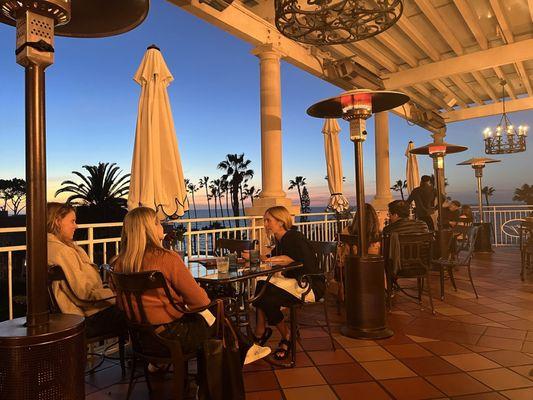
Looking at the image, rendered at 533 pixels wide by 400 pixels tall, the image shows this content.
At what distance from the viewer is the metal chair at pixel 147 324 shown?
6.35ft

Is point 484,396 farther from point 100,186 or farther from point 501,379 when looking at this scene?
point 100,186

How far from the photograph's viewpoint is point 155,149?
3.54 meters

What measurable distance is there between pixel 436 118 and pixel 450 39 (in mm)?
4307

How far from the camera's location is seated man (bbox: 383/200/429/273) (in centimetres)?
414

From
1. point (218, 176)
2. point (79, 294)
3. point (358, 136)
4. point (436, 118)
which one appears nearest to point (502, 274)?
point (358, 136)

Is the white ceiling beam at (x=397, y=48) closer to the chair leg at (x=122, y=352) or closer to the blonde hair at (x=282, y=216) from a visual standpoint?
the blonde hair at (x=282, y=216)

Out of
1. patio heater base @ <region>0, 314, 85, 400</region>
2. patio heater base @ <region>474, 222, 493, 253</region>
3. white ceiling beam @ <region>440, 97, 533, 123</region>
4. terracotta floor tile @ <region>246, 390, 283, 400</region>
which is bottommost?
terracotta floor tile @ <region>246, 390, 283, 400</region>

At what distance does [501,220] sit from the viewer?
1008 centimetres

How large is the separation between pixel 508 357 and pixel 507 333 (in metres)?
0.62

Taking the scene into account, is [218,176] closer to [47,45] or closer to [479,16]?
[479,16]

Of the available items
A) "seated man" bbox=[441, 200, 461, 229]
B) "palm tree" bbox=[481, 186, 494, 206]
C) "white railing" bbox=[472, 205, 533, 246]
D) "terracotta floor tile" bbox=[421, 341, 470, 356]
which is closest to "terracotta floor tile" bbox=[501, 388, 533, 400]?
"terracotta floor tile" bbox=[421, 341, 470, 356]

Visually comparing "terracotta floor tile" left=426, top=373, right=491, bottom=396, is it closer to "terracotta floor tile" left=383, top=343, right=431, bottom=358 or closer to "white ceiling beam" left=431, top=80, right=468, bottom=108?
"terracotta floor tile" left=383, top=343, right=431, bottom=358

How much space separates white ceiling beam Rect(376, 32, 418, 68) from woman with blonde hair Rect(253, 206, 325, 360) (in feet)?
14.2

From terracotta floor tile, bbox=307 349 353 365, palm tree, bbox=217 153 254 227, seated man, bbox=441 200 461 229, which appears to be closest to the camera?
terracotta floor tile, bbox=307 349 353 365
